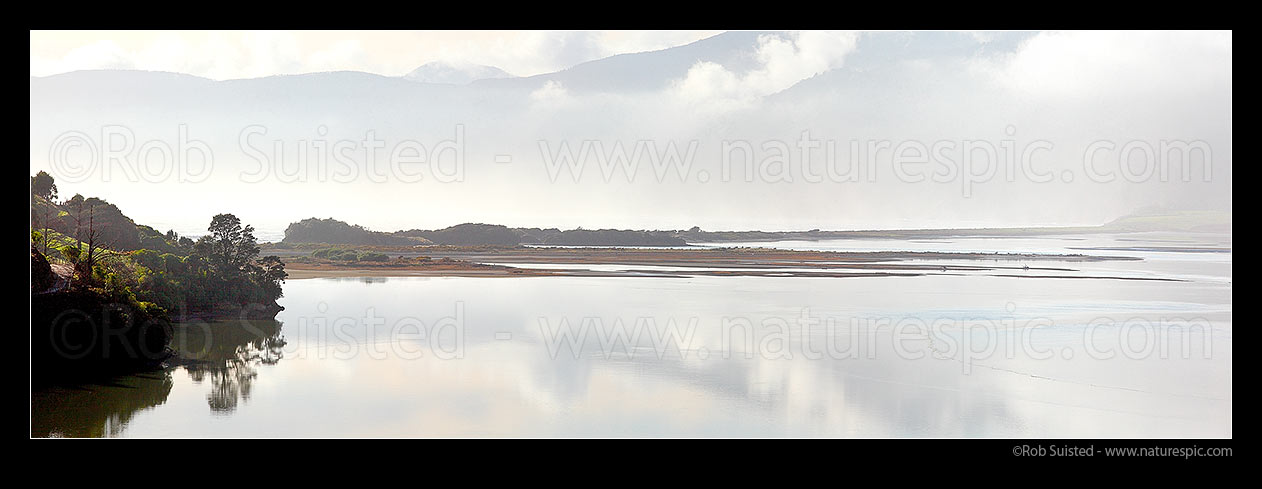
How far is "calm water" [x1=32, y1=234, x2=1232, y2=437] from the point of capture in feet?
26.6

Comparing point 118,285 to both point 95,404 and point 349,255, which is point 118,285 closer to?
point 95,404

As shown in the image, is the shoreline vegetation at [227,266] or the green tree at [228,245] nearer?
the shoreline vegetation at [227,266]

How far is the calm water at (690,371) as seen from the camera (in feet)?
26.6

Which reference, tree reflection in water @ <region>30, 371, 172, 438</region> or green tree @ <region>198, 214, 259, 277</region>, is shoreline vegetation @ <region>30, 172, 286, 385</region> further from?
tree reflection in water @ <region>30, 371, 172, 438</region>

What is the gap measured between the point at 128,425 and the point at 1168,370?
10.6 m

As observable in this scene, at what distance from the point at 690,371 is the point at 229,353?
6045mm

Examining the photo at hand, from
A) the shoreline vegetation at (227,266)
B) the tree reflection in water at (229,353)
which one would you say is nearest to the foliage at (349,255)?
the shoreline vegetation at (227,266)

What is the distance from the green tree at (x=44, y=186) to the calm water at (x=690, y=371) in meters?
3.50

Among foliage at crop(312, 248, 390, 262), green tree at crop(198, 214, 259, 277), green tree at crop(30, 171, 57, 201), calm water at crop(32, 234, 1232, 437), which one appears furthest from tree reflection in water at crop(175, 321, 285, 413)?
foliage at crop(312, 248, 390, 262)

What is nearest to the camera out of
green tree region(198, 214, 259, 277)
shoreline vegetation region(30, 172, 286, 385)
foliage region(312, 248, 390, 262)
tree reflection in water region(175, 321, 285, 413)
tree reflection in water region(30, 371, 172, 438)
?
tree reflection in water region(30, 371, 172, 438)

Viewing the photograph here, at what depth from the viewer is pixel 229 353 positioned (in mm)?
11984

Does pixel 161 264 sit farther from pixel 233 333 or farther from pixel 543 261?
pixel 543 261

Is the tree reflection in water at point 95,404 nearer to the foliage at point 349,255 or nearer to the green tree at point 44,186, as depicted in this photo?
the green tree at point 44,186

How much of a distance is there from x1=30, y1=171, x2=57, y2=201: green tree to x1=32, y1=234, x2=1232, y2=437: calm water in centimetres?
350
